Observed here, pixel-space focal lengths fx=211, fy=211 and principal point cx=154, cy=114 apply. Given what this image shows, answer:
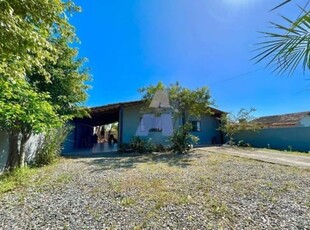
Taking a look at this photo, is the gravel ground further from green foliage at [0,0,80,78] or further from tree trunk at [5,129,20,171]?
green foliage at [0,0,80,78]

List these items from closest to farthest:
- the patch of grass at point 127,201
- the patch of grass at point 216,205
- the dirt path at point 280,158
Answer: the patch of grass at point 216,205 → the patch of grass at point 127,201 → the dirt path at point 280,158

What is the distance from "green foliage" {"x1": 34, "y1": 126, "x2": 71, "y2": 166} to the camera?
8.37 meters

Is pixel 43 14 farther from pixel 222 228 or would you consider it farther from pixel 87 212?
pixel 222 228

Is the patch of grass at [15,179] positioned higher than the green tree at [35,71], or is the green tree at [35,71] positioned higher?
the green tree at [35,71]

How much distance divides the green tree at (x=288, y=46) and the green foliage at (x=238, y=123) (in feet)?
51.5

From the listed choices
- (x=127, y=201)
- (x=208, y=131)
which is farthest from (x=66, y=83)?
(x=208, y=131)

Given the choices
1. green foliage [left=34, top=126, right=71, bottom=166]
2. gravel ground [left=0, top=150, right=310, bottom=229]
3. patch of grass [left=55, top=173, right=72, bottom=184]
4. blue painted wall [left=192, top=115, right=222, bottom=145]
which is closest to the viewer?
gravel ground [left=0, top=150, right=310, bottom=229]

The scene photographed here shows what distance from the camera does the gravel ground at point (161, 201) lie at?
3727 mm

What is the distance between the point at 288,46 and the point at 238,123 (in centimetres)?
1666

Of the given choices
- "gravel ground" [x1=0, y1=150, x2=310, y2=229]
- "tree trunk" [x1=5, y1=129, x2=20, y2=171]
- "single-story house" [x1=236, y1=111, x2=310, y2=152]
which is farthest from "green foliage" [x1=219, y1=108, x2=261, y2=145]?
"tree trunk" [x1=5, y1=129, x2=20, y2=171]

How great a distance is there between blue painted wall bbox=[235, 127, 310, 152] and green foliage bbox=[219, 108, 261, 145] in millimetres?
802

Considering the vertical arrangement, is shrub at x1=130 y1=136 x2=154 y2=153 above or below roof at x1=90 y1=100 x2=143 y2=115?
below

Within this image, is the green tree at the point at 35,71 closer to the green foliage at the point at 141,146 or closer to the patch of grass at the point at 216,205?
the patch of grass at the point at 216,205

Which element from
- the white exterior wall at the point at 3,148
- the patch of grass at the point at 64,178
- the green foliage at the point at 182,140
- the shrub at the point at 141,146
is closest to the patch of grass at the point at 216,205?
the patch of grass at the point at 64,178
